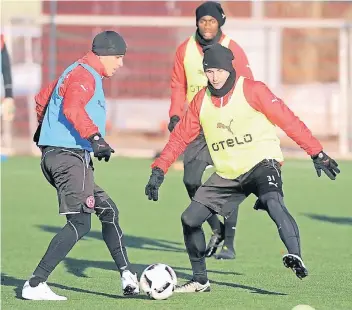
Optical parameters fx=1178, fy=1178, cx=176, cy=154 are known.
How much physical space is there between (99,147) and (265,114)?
4.04ft

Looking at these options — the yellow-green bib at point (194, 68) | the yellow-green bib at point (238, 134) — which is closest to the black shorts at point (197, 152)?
the yellow-green bib at point (194, 68)

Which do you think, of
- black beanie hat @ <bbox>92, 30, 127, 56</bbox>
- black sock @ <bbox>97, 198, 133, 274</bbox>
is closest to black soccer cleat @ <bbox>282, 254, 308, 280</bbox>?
black sock @ <bbox>97, 198, 133, 274</bbox>

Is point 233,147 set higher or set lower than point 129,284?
higher

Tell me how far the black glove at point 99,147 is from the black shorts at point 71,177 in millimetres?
384

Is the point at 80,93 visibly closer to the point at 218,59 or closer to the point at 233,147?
the point at 218,59

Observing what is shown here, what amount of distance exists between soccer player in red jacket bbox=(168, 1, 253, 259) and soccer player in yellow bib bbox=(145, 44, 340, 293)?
6.36 ft

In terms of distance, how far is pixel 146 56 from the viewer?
27.2 m

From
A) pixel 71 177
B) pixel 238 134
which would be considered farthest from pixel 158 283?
pixel 238 134

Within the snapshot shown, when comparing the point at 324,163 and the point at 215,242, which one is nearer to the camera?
the point at 324,163

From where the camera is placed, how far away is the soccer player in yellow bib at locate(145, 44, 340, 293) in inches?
323

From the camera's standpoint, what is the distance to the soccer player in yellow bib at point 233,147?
26.9 ft

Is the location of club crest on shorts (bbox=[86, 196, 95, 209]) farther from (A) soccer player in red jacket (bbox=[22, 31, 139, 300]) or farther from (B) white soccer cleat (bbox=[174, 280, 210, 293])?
(B) white soccer cleat (bbox=[174, 280, 210, 293])

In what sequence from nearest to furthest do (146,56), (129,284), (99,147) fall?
(99,147) → (129,284) → (146,56)

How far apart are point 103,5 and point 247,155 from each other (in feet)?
64.1
